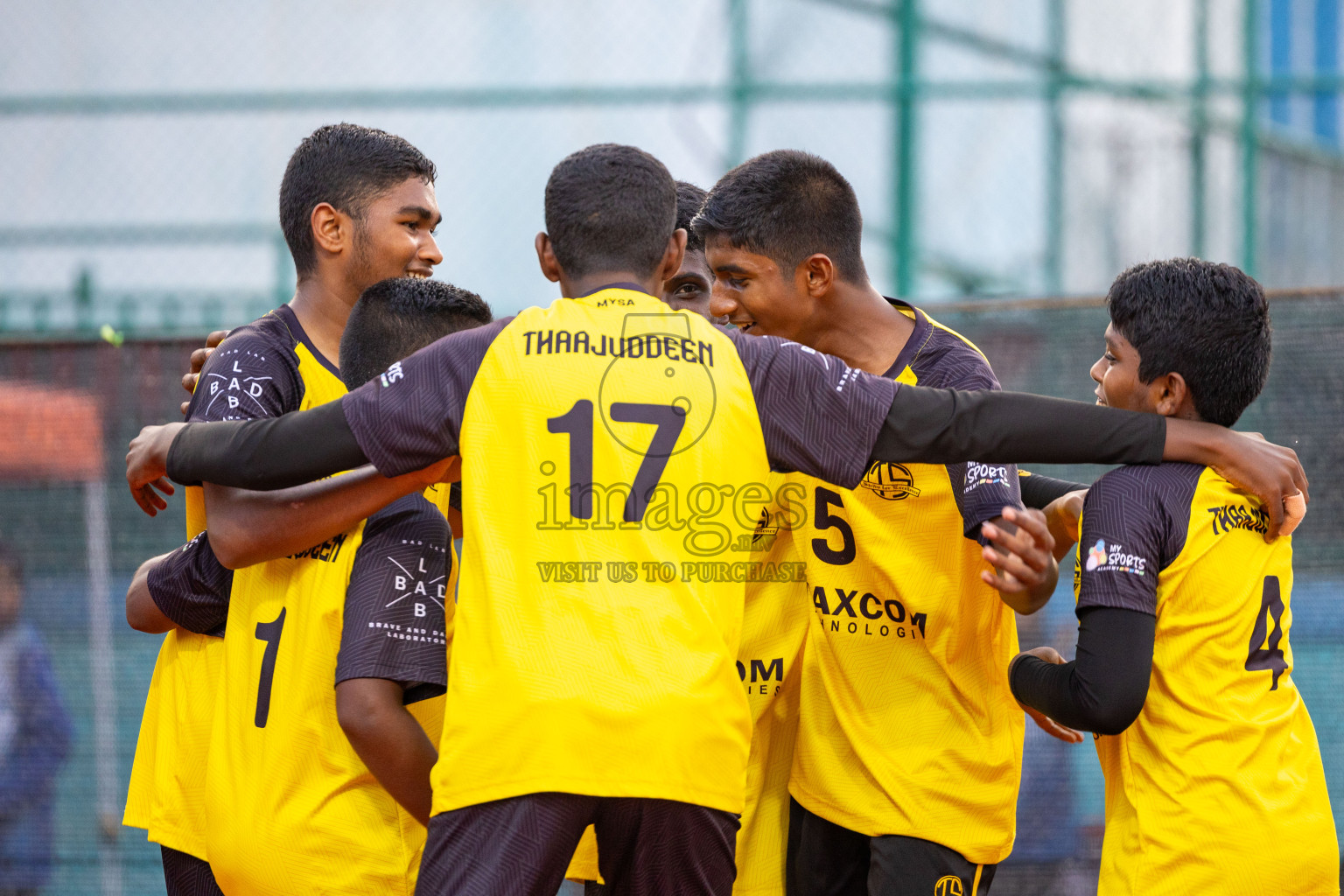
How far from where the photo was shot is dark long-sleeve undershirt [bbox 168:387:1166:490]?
7.36 ft

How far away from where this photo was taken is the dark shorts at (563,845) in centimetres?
204

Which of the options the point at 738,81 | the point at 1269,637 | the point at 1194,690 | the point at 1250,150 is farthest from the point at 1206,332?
the point at 1250,150

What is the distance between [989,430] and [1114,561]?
0.41m

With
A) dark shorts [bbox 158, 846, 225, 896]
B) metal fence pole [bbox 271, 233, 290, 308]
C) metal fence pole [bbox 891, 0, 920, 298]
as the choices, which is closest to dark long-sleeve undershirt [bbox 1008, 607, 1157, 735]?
dark shorts [bbox 158, 846, 225, 896]

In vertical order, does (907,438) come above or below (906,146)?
below

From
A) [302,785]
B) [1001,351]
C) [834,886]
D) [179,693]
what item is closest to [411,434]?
[302,785]

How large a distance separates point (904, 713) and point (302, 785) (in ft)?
4.46

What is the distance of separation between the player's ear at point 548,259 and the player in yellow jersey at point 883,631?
0.76 m

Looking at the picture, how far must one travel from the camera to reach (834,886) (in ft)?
9.86

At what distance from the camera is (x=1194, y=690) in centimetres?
246

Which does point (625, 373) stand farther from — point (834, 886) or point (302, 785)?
point (834, 886)

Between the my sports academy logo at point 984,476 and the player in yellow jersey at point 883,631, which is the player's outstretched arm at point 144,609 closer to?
the player in yellow jersey at point 883,631

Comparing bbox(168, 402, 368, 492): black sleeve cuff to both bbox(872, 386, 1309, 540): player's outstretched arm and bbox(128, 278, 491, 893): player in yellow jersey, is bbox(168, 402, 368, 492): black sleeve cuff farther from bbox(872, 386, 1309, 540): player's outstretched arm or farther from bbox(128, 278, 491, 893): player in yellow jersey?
bbox(872, 386, 1309, 540): player's outstretched arm

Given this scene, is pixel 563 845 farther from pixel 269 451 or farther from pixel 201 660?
pixel 201 660
